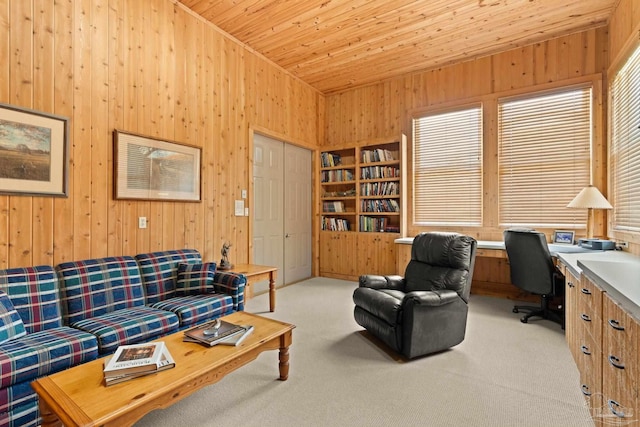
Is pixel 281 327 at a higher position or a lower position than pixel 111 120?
lower

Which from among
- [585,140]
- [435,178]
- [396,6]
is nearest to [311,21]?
[396,6]

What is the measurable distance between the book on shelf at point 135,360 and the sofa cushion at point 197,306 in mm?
754

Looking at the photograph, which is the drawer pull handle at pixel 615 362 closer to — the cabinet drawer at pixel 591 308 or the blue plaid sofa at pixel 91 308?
the cabinet drawer at pixel 591 308

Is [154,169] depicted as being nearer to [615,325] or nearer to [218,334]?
[218,334]

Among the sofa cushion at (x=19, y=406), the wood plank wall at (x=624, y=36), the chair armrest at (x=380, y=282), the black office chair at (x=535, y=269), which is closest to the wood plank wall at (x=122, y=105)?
the sofa cushion at (x=19, y=406)

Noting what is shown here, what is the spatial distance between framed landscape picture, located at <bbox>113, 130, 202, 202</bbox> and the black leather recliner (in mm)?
2153

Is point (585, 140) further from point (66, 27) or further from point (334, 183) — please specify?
point (66, 27)

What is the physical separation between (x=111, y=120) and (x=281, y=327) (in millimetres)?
2377

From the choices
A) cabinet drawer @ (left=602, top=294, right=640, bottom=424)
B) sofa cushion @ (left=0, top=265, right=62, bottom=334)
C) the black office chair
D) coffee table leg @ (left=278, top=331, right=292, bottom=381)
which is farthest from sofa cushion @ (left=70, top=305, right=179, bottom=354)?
the black office chair

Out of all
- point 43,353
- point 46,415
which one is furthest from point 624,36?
point 43,353

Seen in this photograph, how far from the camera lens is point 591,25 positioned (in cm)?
367

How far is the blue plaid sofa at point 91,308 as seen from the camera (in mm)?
1617

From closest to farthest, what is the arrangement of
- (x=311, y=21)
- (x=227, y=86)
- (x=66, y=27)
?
(x=66, y=27)
(x=311, y=21)
(x=227, y=86)

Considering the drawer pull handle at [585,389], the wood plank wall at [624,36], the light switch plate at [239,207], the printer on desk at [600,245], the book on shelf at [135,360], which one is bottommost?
the drawer pull handle at [585,389]
